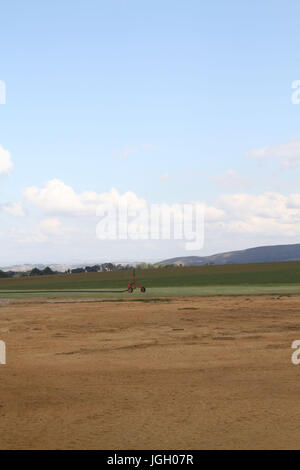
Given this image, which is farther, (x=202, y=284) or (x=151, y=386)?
(x=202, y=284)

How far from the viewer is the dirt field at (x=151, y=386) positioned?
825 cm

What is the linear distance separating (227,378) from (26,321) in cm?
1392

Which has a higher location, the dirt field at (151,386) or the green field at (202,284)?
the green field at (202,284)

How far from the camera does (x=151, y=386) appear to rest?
11.3 m

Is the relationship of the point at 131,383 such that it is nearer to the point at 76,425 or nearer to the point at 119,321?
the point at 76,425

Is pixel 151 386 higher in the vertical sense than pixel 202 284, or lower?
lower

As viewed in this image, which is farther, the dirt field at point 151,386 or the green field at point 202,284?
the green field at point 202,284

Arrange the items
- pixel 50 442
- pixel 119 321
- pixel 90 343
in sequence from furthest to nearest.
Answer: pixel 119 321, pixel 90 343, pixel 50 442

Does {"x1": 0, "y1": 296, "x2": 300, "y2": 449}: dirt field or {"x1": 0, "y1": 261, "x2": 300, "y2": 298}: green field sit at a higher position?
{"x1": 0, "y1": 261, "x2": 300, "y2": 298}: green field

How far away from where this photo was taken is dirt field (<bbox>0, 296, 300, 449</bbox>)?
825 centimetres

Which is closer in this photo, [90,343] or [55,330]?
[90,343]

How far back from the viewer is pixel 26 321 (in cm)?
2339
